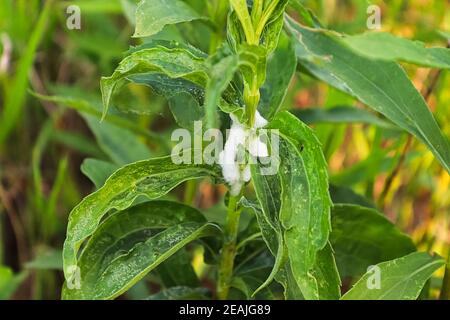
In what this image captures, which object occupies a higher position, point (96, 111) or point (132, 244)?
point (96, 111)

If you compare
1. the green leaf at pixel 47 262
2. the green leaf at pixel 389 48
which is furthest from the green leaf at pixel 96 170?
the green leaf at pixel 389 48

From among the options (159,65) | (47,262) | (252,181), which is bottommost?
(47,262)

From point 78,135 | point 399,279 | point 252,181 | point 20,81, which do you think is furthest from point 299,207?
point 78,135

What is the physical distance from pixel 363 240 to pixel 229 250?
0.20 metres

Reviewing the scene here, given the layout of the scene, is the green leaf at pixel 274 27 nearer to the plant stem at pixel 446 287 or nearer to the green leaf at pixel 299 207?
the green leaf at pixel 299 207

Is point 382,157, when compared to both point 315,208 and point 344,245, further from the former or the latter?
point 315,208

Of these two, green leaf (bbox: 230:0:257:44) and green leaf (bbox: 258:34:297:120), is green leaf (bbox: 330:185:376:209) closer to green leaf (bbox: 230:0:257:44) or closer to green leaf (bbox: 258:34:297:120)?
green leaf (bbox: 258:34:297:120)

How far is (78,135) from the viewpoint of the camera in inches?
63.3

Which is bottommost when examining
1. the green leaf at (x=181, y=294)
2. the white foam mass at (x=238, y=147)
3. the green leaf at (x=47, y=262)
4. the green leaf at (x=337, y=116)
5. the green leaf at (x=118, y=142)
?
the green leaf at (x=47, y=262)

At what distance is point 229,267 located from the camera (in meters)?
0.96

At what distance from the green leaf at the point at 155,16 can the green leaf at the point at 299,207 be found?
163 mm

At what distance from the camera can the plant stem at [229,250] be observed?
898 mm

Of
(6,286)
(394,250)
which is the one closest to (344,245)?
(394,250)

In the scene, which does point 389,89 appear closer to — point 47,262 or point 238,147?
point 238,147
